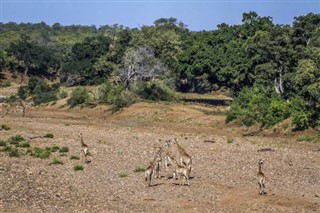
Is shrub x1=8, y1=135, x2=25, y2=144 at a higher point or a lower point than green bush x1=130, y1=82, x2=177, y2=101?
lower

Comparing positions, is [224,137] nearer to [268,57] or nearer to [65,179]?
[268,57]


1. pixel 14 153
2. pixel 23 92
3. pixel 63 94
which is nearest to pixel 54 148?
pixel 14 153

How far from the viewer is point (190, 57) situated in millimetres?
84375

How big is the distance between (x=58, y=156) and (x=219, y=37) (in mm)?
49590

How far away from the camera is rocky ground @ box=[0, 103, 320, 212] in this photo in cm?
2447

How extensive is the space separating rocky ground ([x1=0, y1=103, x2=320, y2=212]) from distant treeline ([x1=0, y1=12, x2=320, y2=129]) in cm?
328

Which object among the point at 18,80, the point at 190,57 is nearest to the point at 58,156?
the point at 190,57

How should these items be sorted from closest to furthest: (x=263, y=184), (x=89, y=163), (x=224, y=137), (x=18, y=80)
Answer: (x=263, y=184), (x=89, y=163), (x=224, y=137), (x=18, y=80)

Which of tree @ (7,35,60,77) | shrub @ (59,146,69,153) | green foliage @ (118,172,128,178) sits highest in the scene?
tree @ (7,35,60,77)

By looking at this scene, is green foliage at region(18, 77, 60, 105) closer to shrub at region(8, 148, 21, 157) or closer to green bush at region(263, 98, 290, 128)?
green bush at region(263, 98, 290, 128)

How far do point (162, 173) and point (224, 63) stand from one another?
46907mm

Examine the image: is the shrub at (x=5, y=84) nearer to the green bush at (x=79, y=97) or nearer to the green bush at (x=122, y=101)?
the green bush at (x=79, y=97)

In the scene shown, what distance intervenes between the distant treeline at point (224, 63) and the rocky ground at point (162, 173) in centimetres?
A: 328

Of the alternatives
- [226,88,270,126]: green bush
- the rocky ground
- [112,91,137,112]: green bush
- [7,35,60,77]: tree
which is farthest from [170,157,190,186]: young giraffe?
[7,35,60,77]: tree
